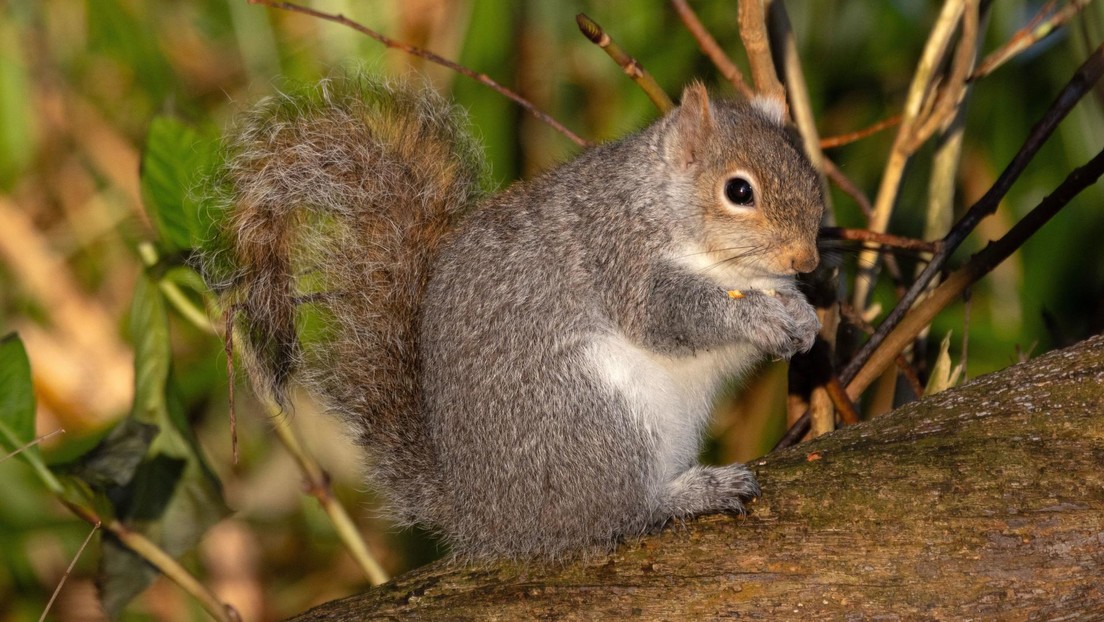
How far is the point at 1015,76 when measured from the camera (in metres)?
2.65

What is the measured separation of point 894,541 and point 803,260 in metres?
0.39

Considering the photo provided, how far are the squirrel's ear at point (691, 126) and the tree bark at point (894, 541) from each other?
44cm

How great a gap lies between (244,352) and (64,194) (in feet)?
5.41

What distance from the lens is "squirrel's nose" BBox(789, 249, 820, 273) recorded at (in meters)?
1.37

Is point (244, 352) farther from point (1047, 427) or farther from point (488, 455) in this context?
point (1047, 427)

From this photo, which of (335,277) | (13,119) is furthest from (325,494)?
(13,119)

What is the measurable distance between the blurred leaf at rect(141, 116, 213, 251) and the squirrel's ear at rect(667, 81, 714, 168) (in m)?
0.70

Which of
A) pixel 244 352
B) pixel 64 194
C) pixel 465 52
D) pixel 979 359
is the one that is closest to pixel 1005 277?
pixel 979 359

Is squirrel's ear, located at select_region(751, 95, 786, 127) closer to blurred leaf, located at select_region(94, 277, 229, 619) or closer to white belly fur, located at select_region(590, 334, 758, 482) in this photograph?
white belly fur, located at select_region(590, 334, 758, 482)

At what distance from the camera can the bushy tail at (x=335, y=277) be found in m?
1.50

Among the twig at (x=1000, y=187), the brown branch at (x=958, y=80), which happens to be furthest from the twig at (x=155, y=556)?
the brown branch at (x=958, y=80)

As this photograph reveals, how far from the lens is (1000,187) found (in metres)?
1.50

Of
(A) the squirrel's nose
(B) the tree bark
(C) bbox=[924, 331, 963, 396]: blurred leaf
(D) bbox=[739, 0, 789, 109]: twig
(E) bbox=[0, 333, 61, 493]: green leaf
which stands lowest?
(B) the tree bark

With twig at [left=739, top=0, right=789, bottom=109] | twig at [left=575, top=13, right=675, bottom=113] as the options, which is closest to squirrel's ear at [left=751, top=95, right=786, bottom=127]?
twig at [left=739, top=0, right=789, bottom=109]
